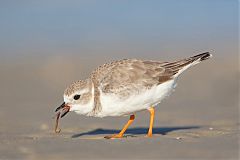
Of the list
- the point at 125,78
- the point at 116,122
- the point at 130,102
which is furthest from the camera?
the point at 116,122

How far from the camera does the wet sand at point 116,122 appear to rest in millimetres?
8242

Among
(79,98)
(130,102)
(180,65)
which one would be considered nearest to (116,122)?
(180,65)

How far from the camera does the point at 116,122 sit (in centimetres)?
1299

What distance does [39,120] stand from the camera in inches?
502

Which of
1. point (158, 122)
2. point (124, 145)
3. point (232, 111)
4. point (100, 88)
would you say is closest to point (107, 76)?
point (100, 88)

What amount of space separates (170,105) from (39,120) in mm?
3711

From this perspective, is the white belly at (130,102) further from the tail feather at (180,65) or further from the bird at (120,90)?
the tail feather at (180,65)

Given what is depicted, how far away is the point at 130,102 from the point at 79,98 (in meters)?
0.90

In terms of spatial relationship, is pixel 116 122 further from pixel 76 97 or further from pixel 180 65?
pixel 76 97

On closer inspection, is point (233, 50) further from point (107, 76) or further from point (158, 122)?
point (107, 76)

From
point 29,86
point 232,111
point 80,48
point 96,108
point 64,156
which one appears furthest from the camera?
point 80,48

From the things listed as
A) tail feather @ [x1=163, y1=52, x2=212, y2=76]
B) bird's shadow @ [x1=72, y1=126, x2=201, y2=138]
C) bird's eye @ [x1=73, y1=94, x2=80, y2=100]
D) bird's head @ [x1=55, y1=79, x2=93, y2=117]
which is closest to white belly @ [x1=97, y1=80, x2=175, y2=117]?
bird's head @ [x1=55, y1=79, x2=93, y2=117]

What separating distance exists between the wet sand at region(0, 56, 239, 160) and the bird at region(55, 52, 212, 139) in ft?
1.62

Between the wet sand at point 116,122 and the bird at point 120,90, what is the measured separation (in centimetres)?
49
